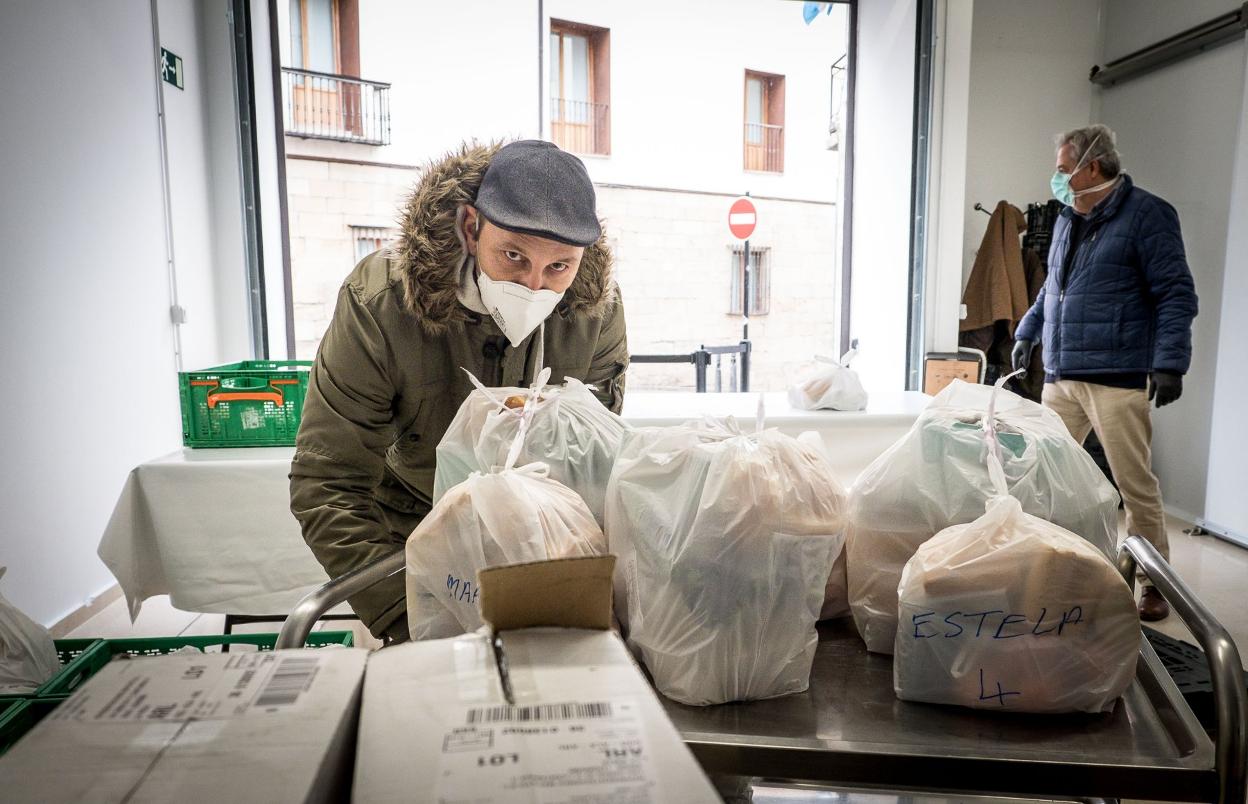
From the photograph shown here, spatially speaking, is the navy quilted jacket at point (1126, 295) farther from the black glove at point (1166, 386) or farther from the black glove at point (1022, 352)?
the black glove at point (1022, 352)

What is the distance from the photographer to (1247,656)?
2287mm

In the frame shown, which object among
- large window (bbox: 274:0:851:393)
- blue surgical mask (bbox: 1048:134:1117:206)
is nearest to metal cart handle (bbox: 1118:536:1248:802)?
large window (bbox: 274:0:851:393)

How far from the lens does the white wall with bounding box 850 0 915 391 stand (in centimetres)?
423

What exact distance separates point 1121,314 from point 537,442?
2.56 metres

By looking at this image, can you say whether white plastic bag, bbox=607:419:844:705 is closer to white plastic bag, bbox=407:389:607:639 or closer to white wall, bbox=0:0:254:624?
white plastic bag, bbox=407:389:607:639

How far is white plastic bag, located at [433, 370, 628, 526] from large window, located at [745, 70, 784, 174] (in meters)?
6.73

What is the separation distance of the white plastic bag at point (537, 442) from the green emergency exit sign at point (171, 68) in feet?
10.1

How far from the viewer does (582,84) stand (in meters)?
5.76

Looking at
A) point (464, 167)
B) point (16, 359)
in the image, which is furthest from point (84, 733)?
point (16, 359)

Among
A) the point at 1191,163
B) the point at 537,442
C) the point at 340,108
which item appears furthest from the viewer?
the point at 340,108

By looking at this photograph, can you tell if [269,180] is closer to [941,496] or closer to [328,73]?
[328,73]

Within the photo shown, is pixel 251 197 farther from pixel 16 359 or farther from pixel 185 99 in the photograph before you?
pixel 16 359

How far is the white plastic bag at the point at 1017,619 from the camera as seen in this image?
0.75 metres

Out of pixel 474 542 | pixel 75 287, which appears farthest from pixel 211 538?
pixel 474 542
